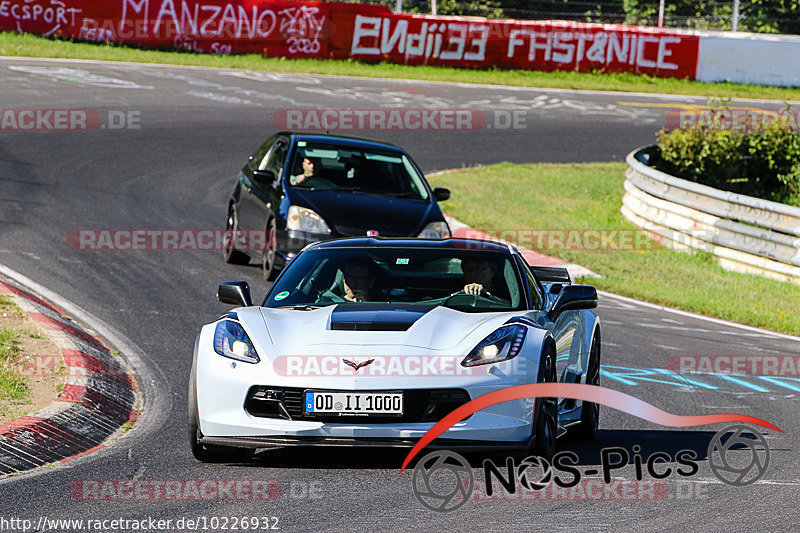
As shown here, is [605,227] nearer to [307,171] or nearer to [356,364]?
[307,171]

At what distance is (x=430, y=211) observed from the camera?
49.7 ft

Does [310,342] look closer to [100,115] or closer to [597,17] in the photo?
[100,115]

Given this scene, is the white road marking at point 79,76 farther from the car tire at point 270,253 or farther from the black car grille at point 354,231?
the black car grille at point 354,231

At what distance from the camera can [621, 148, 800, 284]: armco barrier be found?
1734 centimetres

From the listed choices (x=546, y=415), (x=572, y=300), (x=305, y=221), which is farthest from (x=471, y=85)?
(x=546, y=415)

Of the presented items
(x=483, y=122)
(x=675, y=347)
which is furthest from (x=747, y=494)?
(x=483, y=122)

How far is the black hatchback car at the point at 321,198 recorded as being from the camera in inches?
577

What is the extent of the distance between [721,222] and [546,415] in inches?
474

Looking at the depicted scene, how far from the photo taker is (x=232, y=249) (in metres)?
16.1

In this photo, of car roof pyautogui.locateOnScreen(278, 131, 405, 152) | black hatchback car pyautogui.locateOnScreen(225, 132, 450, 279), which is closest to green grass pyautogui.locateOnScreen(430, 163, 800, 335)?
black hatchback car pyautogui.locateOnScreen(225, 132, 450, 279)

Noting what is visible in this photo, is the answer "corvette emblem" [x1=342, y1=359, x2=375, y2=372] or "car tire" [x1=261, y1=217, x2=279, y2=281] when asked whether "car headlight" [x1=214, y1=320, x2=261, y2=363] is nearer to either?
"corvette emblem" [x1=342, y1=359, x2=375, y2=372]
